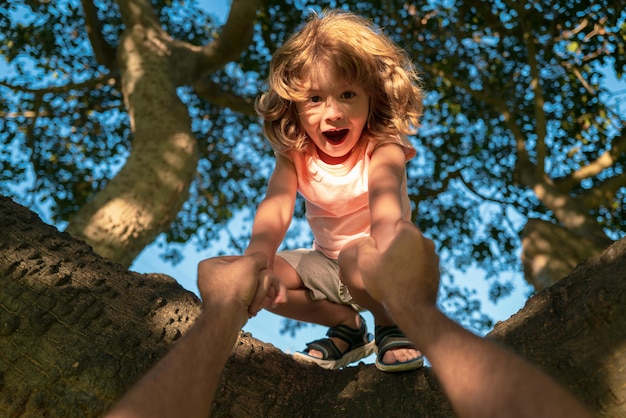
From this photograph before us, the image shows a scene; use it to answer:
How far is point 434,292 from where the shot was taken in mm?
1832

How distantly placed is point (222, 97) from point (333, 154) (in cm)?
499

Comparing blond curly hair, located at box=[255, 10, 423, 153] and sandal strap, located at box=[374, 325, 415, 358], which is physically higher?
blond curly hair, located at box=[255, 10, 423, 153]

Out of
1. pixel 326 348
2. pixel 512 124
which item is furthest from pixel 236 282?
pixel 512 124

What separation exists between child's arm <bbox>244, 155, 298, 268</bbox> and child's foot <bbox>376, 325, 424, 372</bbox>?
521mm

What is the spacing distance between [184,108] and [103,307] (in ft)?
9.55

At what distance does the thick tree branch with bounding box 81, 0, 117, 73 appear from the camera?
6131 millimetres

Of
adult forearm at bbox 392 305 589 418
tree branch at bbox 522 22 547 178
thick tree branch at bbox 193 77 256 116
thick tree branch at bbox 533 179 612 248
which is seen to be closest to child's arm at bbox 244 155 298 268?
adult forearm at bbox 392 305 589 418

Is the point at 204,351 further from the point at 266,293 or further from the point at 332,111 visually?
the point at 332,111

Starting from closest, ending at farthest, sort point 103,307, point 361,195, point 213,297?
point 213,297 → point 103,307 → point 361,195

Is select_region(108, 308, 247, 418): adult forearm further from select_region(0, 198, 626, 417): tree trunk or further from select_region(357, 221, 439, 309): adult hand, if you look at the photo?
select_region(357, 221, 439, 309): adult hand

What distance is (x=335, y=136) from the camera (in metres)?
2.68

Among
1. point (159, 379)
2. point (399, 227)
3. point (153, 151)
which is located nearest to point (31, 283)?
point (159, 379)

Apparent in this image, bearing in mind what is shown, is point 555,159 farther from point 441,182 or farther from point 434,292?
point 434,292

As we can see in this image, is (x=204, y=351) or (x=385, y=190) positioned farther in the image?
(x=385, y=190)
